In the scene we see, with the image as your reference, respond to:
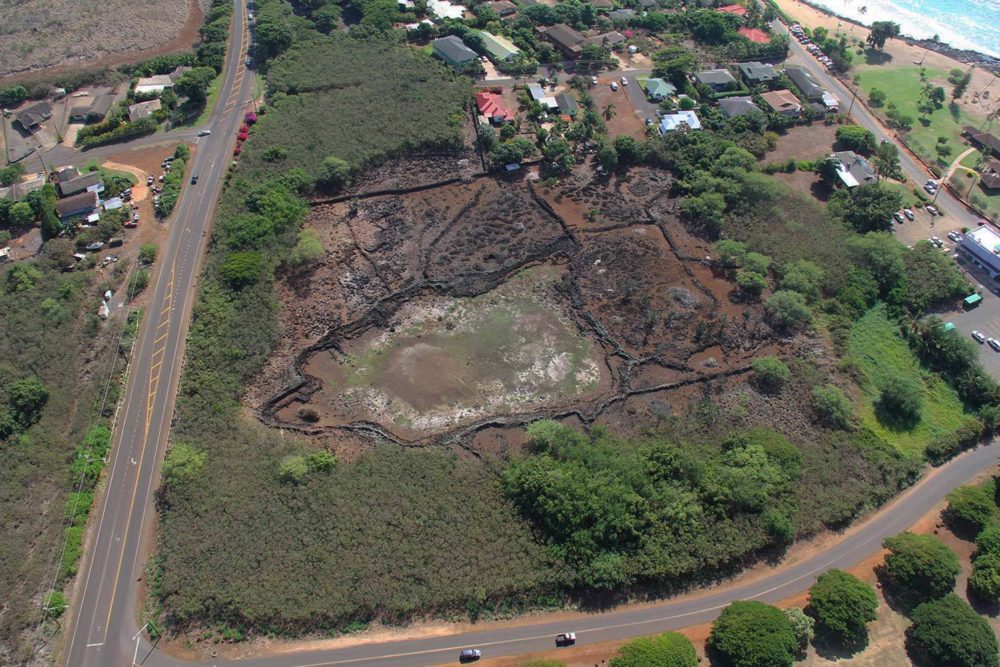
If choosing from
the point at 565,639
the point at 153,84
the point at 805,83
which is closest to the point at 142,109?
the point at 153,84

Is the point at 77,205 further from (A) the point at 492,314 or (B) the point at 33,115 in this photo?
(A) the point at 492,314

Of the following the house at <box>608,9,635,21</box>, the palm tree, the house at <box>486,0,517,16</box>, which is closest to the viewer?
the palm tree

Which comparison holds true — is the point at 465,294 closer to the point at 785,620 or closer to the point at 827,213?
the point at 785,620

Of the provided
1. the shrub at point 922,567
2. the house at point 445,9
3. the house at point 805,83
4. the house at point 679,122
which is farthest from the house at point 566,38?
the shrub at point 922,567

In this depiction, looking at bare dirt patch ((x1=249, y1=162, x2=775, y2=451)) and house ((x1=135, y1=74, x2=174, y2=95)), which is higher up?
house ((x1=135, y1=74, x2=174, y2=95))

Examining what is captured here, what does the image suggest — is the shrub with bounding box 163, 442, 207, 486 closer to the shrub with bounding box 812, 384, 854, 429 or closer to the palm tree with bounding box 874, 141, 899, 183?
the shrub with bounding box 812, 384, 854, 429

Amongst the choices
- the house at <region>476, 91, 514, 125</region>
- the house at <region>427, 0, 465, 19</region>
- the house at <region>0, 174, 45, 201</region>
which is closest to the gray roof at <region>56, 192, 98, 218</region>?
the house at <region>0, 174, 45, 201</region>

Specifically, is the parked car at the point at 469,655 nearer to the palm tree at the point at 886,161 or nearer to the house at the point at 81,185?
the house at the point at 81,185
